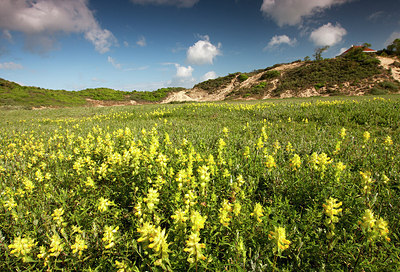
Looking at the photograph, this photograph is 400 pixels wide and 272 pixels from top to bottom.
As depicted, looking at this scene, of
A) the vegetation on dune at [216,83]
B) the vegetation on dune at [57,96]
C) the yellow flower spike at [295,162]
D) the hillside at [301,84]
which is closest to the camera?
the yellow flower spike at [295,162]

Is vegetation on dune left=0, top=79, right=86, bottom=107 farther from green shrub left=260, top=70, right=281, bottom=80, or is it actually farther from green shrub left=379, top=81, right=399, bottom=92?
green shrub left=379, top=81, right=399, bottom=92

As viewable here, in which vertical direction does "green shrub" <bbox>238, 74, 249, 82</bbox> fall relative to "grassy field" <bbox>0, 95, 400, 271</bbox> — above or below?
above

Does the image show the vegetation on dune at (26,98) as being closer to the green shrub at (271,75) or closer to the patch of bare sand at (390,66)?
the green shrub at (271,75)

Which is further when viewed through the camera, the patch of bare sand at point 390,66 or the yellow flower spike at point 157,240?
the patch of bare sand at point 390,66

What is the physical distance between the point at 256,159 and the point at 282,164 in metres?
0.52

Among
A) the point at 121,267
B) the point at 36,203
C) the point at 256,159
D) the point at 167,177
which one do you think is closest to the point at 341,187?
the point at 256,159

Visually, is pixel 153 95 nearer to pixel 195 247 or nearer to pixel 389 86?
pixel 389 86

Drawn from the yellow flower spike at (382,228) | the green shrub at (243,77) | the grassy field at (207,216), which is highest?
the green shrub at (243,77)

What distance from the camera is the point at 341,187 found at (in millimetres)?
2428

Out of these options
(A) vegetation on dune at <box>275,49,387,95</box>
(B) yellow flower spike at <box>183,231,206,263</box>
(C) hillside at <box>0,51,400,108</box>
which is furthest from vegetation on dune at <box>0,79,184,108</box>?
(B) yellow flower spike at <box>183,231,206,263</box>

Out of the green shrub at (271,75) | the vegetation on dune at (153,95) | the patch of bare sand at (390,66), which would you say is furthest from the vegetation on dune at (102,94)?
the patch of bare sand at (390,66)

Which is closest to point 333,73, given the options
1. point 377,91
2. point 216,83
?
point 377,91

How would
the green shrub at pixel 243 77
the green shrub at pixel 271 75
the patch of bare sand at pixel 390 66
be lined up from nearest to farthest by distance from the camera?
1. the patch of bare sand at pixel 390 66
2. the green shrub at pixel 271 75
3. the green shrub at pixel 243 77

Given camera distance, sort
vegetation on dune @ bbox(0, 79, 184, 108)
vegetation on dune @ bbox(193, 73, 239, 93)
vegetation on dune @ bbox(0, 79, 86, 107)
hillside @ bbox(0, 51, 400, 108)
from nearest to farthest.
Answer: hillside @ bbox(0, 51, 400, 108), vegetation on dune @ bbox(0, 79, 86, 107), vegetation on dune @ bbox(0, 79, 184, 108), vegetation on dune @ bbox(193, 73, 239, 93)
